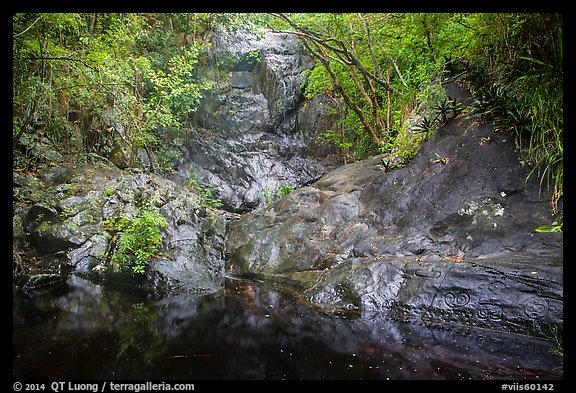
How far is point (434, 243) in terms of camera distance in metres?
4.88

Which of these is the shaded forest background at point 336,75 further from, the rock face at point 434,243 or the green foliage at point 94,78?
the rock face at point 434,243

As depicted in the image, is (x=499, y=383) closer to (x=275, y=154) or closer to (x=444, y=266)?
(x=444, y=266)

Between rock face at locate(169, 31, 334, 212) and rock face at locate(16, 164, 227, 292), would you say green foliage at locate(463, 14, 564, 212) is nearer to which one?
rock face at locate(16, 164, 227, 292)

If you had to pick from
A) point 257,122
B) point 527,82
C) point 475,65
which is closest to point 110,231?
point 527,82

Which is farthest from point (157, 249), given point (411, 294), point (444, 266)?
point (444, 266)

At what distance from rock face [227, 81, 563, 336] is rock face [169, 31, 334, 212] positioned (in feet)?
19.0

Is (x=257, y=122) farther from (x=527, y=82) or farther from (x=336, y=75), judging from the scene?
(x=527, y=82)

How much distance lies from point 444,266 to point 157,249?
16.7ft

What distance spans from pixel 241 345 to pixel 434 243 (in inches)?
134

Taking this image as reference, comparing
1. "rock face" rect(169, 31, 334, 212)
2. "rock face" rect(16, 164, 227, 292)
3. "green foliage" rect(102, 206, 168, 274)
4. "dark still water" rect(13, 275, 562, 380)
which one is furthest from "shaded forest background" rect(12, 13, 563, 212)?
"dark still water" rect(13, 275, 562, 380)

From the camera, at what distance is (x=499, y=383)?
2.45 meters

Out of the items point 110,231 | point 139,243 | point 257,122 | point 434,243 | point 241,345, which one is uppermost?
point 257,122

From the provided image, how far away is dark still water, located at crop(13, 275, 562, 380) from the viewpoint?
2.55 meters

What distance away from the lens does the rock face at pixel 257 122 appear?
12.9 m
